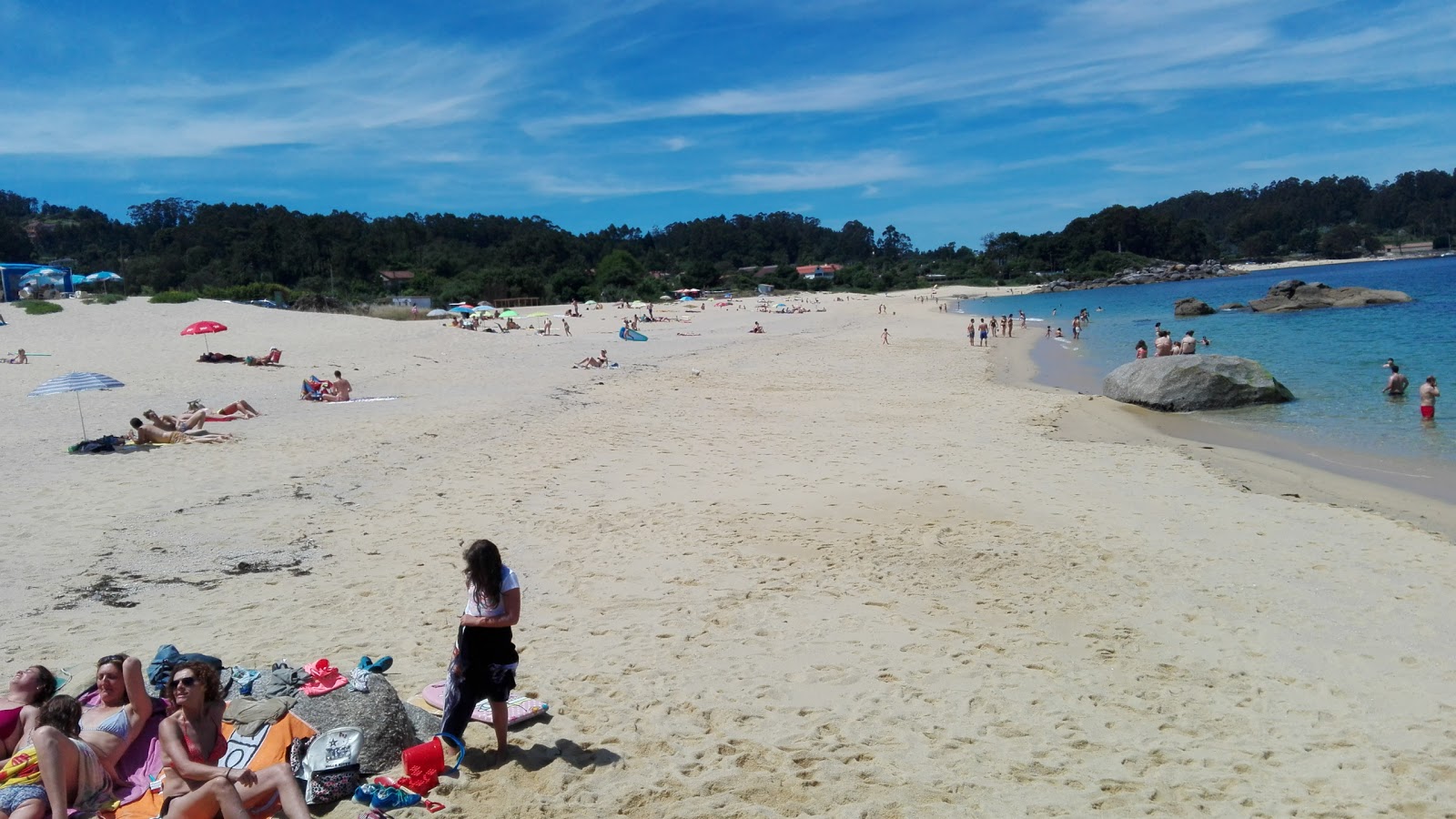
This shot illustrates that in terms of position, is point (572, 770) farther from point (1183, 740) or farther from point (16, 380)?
point (16, 380)

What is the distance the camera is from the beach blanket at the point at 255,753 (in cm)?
408

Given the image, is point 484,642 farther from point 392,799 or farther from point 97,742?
point 97,742

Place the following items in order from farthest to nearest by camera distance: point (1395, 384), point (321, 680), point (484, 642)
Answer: point (1395, 384), point (321, 680), point (484, 642)

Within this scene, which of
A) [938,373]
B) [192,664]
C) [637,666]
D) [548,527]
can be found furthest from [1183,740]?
[938,373]

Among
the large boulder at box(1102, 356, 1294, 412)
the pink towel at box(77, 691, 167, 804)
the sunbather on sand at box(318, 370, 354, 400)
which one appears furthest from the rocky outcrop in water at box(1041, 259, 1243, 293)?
the pink towel at box(77, 691, 167, 804)

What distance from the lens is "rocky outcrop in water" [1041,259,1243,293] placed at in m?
115

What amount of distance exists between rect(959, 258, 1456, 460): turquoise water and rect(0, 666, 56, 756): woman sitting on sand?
51.7ft

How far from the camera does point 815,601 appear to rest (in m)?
6.96

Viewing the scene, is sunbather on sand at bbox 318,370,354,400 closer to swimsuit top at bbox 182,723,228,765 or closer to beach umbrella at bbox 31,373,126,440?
beach umbrella at bbox 31,373,126,440

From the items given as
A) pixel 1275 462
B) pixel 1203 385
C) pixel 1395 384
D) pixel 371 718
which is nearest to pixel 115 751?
pixel 371 718

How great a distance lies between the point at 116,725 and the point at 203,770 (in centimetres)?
73

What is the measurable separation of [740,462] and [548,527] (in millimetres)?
3674

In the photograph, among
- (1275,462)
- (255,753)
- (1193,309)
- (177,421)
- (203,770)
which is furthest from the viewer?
(1193,309)

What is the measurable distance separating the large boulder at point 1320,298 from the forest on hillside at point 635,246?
47.0m
